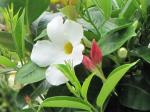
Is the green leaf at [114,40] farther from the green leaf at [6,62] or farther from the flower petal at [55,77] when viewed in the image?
the green leaf at [6,62]

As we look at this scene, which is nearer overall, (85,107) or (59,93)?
(85,107)

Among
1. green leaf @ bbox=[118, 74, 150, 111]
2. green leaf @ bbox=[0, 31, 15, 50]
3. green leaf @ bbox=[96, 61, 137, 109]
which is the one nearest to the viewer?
green leaf @ bbox=[96, 61, 137, 109]

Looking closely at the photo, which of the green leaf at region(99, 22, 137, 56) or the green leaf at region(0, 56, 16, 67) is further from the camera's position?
the green leaf at region(0, 56, 16, 67)

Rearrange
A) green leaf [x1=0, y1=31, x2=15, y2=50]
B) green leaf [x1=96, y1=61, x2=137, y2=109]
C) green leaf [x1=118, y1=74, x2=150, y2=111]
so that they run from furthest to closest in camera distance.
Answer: green leaf [x1=0, y1=31, x2=15, y2=50] < green leaf [x1=118, y1=74, x2=150, y2=111] < green leaf [x1=96, y1=61, x2=137, y2=109]

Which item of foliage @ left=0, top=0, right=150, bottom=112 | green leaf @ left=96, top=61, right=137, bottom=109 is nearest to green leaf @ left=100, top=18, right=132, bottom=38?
foliage @ left=0, top=0, right=150, bottom=112

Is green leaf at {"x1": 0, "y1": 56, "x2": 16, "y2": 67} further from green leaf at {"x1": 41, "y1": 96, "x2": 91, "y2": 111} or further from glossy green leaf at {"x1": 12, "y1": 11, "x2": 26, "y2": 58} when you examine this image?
green leaf at {"x1": 41, "y1": 96, "x2": 91, "y2": 111}

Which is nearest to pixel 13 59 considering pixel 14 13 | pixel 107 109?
pixel 14 13

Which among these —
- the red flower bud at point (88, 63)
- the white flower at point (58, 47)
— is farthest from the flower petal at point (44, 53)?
the red flower bud at point (88, 63)

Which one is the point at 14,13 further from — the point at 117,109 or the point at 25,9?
the point at 117,109
